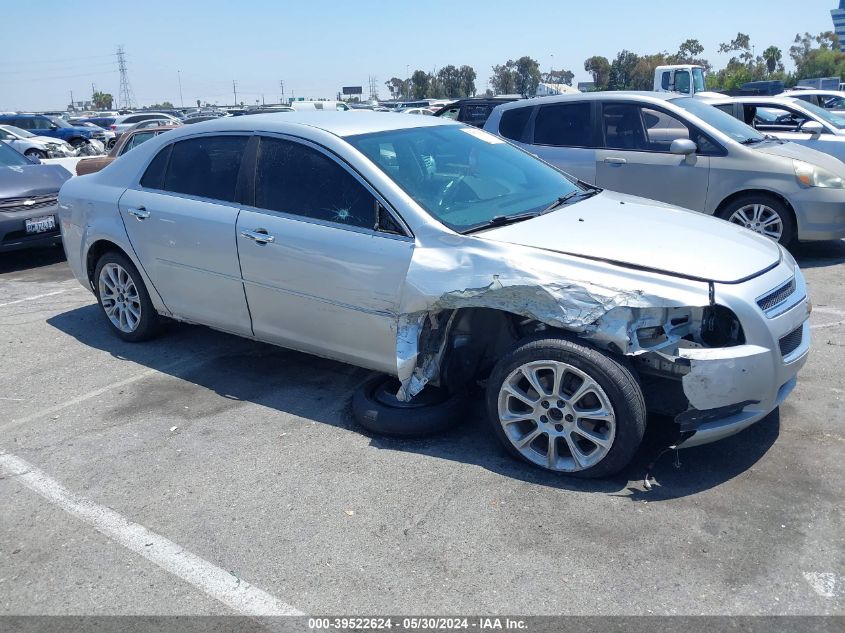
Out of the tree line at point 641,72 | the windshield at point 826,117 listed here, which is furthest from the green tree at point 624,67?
the windshield at point 826,117

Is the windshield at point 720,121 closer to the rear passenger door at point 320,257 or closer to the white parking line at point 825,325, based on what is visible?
the white parking line at point 825,325

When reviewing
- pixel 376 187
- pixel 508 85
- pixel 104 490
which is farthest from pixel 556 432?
pixel 508 85

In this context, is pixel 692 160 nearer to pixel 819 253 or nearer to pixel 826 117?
pixel 819 253

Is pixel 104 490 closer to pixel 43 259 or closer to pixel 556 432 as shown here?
pixel 556 432

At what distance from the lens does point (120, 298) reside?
580cm

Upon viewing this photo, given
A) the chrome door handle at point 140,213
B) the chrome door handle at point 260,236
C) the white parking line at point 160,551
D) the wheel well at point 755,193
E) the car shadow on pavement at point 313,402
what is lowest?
the white parking line at point 160,551

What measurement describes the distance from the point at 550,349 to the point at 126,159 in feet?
12.3

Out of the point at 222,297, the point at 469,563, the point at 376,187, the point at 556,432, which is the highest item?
the point at 376,187

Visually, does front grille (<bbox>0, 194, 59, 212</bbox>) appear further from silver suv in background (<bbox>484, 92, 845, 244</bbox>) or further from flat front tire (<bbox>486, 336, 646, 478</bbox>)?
flat front tire (<bbox>486, 336, 646, 478</bbox>)

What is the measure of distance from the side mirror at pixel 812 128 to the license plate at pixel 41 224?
9785mm

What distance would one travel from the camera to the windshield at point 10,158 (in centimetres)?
942

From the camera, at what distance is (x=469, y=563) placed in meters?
3.07

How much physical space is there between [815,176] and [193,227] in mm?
5929

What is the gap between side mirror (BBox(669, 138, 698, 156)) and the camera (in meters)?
7.27
